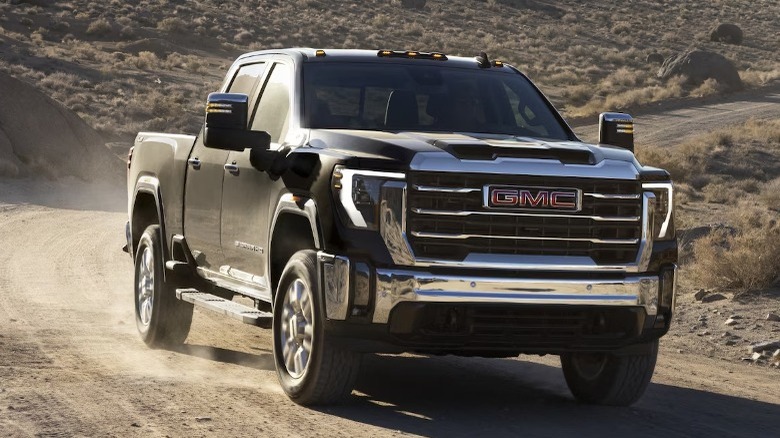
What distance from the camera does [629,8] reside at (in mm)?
92938

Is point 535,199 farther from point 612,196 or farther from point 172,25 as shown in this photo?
point 172,25

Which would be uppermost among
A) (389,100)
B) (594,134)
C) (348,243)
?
(389,100)

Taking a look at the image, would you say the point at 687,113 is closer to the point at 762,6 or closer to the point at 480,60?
the point at 480,60

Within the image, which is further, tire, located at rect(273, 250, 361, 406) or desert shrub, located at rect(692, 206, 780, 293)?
desert shrub, located at rect(692, 206, 780, 293)

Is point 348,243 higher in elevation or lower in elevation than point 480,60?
lower

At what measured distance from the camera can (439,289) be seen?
23.7 ft

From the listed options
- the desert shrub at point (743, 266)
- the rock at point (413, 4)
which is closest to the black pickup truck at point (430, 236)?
the desert shrub at point (743, 266)

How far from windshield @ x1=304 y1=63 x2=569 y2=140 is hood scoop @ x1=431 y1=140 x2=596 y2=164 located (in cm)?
113

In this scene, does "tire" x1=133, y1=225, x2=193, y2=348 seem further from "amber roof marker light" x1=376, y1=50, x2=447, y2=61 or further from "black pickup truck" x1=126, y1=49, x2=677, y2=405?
"amber roof marker light" x1=376, y1=50, x2=447, y2=61

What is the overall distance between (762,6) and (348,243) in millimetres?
96605

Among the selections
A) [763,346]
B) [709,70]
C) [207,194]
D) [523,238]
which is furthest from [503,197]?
[709,70]

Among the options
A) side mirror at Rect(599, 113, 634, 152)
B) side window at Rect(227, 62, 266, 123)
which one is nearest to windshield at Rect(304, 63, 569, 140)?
side mirror at Rect(599, 113, 634, 152)

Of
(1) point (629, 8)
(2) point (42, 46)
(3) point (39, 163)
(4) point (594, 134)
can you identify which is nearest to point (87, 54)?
(2) point (42, 46)

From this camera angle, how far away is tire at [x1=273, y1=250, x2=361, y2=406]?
7.49 metres
